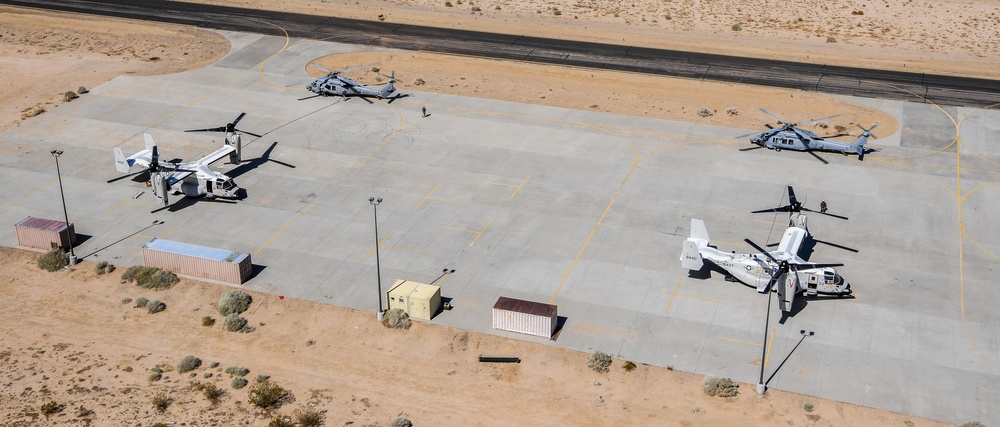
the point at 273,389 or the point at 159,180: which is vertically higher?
the point at 159,180

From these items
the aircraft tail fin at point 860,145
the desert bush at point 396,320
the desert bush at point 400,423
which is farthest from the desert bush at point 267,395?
the aircraft tail fin at point 860,145

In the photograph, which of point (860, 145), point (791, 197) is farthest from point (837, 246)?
point (860, 145)

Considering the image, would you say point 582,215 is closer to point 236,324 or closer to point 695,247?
point 695,247

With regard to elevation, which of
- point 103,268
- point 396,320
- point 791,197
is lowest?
point 103,268

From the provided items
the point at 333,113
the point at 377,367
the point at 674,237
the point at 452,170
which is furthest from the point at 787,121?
the point at 377,367

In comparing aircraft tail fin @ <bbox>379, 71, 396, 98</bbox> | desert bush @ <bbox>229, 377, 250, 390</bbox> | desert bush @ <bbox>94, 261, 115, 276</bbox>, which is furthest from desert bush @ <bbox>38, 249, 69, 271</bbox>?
aircraft tail fin @ <bbox>379, 71, 396, 98</bbox>

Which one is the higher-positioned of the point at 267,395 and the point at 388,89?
the point at 388,89

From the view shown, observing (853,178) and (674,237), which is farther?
(853,178)

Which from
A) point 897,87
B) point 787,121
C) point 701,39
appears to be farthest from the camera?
point 701,39

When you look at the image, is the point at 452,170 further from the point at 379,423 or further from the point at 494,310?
the point at 379,423
